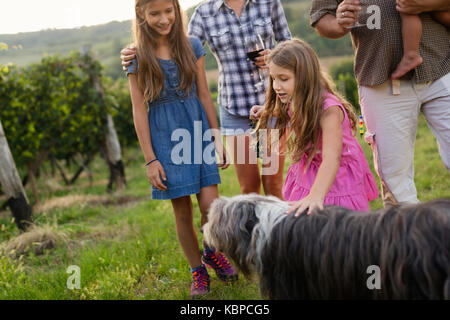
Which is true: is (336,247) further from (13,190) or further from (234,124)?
(13,190)

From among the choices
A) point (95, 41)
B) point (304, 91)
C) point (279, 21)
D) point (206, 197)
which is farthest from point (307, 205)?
point (95, 41)

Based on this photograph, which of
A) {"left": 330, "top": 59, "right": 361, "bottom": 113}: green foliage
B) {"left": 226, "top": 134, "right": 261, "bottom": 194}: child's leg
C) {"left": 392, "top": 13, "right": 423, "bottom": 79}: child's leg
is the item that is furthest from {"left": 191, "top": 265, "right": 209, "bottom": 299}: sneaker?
{"left": 330, "top": 59, "right": 361, "bottom": 113}: green foliage

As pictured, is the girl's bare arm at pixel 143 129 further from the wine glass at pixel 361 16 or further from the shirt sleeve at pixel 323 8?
the wine glass at pixel 361 16

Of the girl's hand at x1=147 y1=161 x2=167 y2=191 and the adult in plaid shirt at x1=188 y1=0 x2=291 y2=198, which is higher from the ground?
the adult in plaid shirt at x1=188 y1=0 x2=291 y2=198

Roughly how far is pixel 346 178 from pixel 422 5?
129cm

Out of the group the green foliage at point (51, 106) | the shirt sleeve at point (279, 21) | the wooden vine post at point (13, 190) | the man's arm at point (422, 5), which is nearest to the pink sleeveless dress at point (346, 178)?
the man's arm at point (422, 5)

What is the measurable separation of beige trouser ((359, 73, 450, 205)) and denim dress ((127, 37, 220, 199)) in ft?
4.32

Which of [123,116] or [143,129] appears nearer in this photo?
[143,129]

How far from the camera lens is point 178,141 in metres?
3.21

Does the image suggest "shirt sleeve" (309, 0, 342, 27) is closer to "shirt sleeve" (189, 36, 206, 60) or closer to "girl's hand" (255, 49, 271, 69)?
"girl's hand" (255, 49, 271, 69)

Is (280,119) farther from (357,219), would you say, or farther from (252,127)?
(357,219)

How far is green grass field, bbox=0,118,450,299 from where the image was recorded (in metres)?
3.50

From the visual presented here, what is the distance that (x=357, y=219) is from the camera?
6.70 feet

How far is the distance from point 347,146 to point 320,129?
28cm
